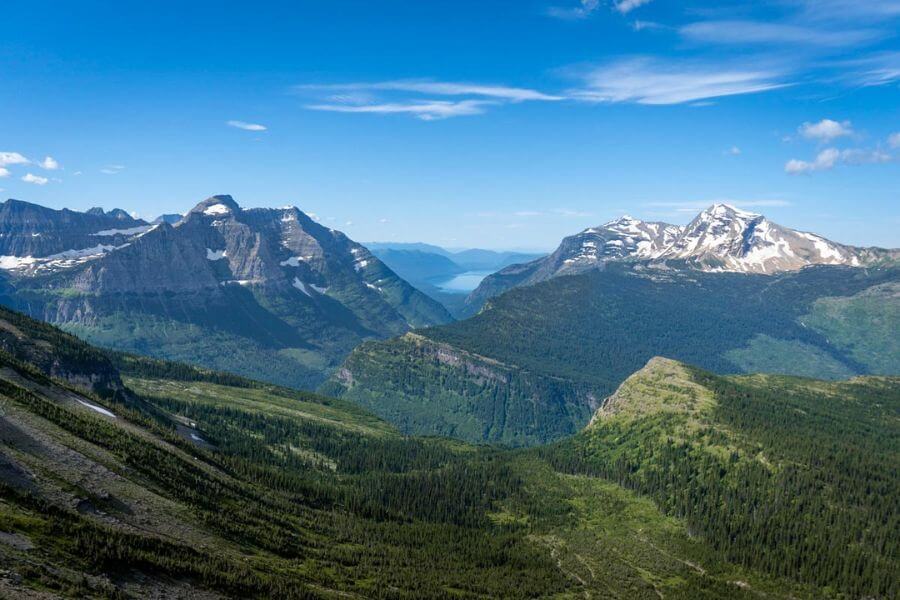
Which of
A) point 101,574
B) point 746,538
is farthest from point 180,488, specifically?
point 746,538

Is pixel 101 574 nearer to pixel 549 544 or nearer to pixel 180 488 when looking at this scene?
pixel 180 488

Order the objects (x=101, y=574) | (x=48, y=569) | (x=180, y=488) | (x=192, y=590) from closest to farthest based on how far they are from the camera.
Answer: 1. (x=48, y=569)
2. (x=101, y=574)
3. (x=192, y=590)
4. (x=180, y=488)

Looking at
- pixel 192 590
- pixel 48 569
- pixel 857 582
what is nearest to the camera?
pixel 48 569

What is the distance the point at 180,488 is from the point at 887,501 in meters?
192

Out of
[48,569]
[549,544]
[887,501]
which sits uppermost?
[48,569]

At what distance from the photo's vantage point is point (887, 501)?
621 ft

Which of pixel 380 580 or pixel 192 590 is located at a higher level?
pixel 192 590

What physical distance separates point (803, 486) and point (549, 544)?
8141 centimetres

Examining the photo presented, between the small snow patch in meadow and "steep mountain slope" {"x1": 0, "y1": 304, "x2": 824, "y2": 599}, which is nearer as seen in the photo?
"steep mountain slope" {"x1": 0, "y1": 304, "x2": 824, "y2": 599}

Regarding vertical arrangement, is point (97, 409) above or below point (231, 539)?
above

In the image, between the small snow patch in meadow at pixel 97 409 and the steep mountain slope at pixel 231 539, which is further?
the small snow patch in meadow at pixel 97 409

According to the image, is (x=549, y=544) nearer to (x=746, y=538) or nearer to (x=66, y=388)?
(x=746, y=538)

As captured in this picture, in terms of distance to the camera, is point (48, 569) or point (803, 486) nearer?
point (48, 569)

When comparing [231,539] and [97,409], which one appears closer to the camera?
[231,539]
